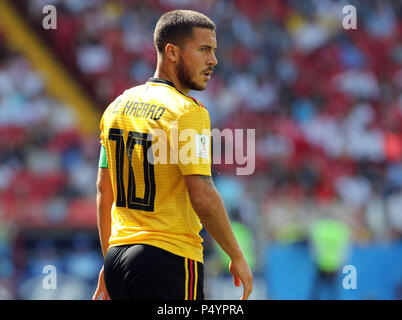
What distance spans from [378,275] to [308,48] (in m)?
5.02

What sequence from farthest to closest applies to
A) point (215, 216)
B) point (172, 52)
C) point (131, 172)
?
point (172, 52) → point (131, 172) → point (215, 216)

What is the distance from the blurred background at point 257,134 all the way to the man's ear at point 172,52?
407 cm

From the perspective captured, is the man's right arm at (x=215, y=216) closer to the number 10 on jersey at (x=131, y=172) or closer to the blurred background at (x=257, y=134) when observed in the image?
the number 10 on jersey at (x=131, y=172)

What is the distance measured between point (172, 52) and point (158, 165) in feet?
1.63

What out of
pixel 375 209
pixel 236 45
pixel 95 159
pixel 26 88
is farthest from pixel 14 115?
pixel 375 209

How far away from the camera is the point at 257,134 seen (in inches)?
379

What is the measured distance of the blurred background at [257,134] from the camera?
23.5ft

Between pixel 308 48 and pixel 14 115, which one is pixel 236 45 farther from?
pixel 14 115

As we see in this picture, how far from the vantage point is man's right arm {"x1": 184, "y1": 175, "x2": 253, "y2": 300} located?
2.33m

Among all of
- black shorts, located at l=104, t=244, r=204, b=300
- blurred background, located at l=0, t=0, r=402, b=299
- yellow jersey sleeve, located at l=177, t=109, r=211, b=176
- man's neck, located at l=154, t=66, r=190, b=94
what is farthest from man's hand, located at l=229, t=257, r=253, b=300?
blurred background, located at l=0, t=0, r=402, b=299

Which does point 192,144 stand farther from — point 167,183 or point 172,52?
point 172,52

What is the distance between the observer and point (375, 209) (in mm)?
8812

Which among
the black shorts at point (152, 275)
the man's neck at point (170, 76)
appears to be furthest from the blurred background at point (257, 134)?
the black shorts at point (152, 275)

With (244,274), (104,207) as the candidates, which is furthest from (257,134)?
(244,274)
